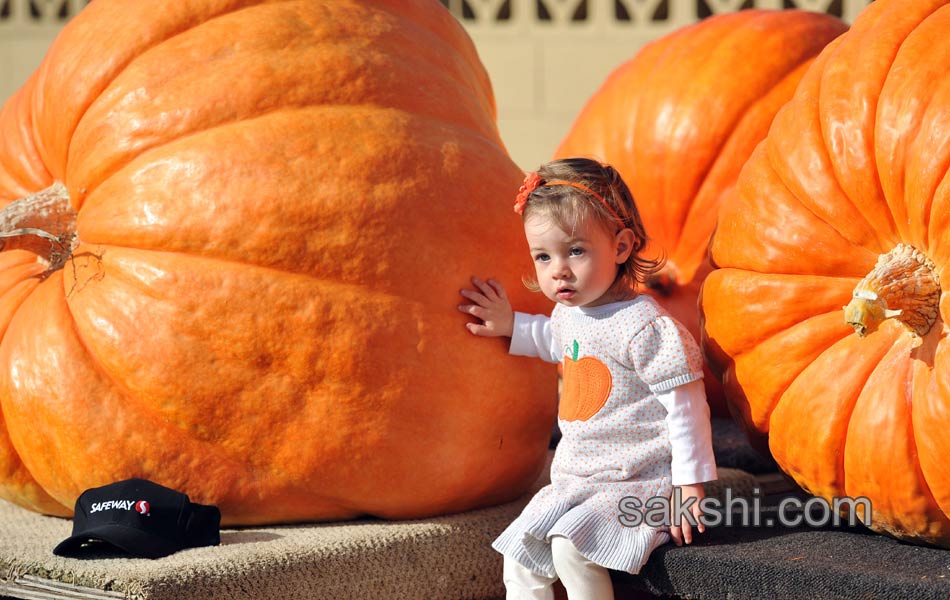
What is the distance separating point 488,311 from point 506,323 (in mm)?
49

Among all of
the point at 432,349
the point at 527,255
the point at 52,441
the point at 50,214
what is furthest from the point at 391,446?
the point at 50,214

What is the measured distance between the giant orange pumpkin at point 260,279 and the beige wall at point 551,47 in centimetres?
250

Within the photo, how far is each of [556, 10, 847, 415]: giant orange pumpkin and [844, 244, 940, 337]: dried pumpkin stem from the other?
2.90ft

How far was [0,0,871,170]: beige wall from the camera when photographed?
15.9 ft

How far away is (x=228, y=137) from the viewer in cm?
235

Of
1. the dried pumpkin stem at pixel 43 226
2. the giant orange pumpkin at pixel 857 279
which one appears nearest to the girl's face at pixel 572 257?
the giant orange pumpkin at pixel 857 279

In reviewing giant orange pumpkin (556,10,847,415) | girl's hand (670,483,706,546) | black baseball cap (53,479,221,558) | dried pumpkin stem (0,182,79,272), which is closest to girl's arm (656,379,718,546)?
girl's hand (670,483,706,546)

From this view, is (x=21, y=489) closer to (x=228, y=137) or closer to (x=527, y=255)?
(x=228, y=137)

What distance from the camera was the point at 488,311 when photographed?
2.40 metres

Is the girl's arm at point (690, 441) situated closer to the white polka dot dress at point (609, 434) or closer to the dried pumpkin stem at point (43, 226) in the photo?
the white polka dot dress at point (609, 434)

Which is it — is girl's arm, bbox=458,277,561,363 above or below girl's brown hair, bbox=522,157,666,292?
below

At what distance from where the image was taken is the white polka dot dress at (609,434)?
2.19 meters

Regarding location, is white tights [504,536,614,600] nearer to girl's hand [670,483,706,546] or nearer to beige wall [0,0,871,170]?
girl's hand [670,483,706,546]

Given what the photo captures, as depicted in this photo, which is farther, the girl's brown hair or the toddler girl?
the girl's brown hair
